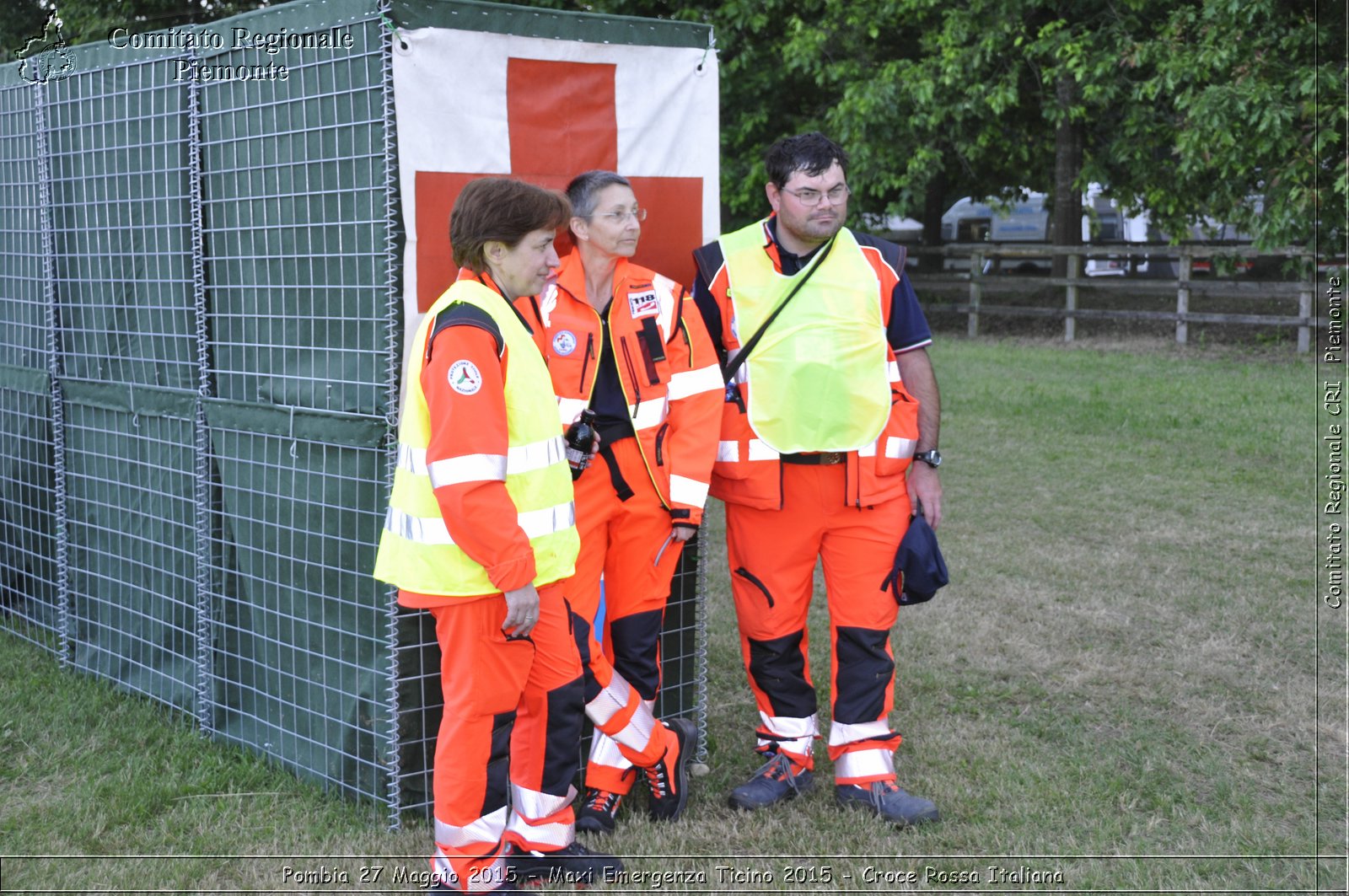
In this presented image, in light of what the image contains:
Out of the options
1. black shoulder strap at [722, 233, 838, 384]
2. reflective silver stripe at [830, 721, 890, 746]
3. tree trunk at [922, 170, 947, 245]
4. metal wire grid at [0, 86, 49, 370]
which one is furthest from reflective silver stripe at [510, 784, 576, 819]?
tree trunk at [922, 170, 947, 245]

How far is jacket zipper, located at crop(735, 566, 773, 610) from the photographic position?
4.33m

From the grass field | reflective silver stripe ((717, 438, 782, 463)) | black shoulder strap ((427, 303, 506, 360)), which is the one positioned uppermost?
black shoulder strap ((427, 303, 506, 360))

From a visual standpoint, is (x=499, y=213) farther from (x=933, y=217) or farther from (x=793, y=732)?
(x=933, y=217)

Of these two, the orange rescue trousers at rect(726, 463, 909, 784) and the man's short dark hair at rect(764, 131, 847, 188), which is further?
the orange rescue trousers at rect(726, 463, 909, 784)

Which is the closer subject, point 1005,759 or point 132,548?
point 1005,759

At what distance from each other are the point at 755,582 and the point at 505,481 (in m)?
1.34

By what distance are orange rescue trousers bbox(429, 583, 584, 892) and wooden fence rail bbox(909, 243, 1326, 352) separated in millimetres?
12057

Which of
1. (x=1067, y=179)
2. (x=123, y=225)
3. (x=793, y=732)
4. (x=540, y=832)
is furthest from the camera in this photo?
(x=1067, y=179)

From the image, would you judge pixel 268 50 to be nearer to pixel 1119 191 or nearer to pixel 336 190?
pixel 336 190

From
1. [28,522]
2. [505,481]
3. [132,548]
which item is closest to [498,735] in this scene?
[505,481]

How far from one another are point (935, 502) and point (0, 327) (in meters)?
4.83

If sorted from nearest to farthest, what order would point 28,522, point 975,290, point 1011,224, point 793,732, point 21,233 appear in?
point 793,732 → point 21,233 → point 28,522 → point 975,290 → point 1011,224

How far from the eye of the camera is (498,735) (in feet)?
11.4

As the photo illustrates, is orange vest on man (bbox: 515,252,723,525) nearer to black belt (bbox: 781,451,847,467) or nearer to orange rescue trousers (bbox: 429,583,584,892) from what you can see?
black belt (bbox: 781,451,847,467)
